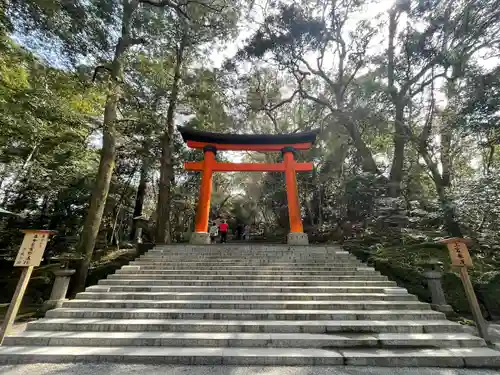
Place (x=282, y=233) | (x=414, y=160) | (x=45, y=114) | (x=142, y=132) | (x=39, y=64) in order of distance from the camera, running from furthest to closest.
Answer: (x=282, y=233), (x=414, y=160), (x=142, y=132), (x=45, y=114), (x=39, y=64)

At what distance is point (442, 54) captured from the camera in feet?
28.4

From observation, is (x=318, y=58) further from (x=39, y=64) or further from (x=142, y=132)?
(x=39, y=64)

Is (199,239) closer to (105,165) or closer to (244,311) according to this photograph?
(105,165)

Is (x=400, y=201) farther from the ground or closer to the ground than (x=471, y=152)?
closer to the ground

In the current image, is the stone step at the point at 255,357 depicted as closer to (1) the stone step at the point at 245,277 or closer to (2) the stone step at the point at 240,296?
(2) the stone step at the point at 240,296

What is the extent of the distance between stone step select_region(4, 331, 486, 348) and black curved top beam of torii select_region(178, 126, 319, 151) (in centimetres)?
703

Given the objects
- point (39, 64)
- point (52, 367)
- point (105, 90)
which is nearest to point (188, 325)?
point (52, 367)

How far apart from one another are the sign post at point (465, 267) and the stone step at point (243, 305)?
2.96ft

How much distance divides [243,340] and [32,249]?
3585 mm

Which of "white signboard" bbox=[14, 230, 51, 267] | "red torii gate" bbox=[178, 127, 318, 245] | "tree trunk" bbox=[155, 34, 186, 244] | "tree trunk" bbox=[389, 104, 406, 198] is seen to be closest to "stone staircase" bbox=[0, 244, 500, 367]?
"white signboard" bbox=[14, 230, 51, 267]

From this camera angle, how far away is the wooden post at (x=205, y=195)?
8.92 m

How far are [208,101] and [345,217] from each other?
26.5 ft

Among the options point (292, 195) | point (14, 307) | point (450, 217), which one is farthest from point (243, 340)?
point (450, 217)

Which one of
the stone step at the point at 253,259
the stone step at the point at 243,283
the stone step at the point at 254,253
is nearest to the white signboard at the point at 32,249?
the stone step at the point at 243,283
